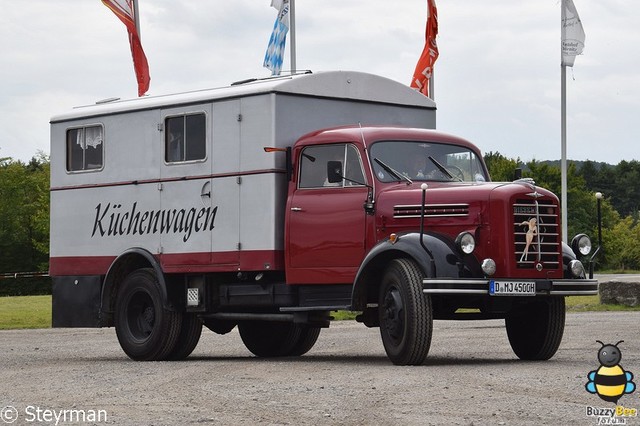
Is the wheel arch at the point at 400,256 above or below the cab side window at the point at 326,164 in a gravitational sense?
below

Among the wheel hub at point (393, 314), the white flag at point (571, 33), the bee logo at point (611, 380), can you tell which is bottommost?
the bee logo at point (611, 380)

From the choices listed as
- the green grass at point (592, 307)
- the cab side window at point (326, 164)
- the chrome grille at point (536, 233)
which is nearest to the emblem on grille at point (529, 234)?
the chrome grille at point (536, 233)

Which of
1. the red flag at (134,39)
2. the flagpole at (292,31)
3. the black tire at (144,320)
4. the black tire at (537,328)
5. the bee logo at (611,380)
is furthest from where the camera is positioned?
the flagpole at (292,31)

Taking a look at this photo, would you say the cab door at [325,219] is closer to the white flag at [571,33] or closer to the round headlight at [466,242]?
the round headlight at [466,242]

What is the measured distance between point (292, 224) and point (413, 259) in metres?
1.98

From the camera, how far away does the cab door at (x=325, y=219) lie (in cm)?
1552

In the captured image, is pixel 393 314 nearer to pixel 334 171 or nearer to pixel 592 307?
pixel 334 171

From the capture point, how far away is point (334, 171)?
15656 mm

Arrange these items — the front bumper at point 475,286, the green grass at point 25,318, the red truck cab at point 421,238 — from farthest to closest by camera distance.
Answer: the green grass at point 25,318, the red truck cab at point 421,238, the front bumper at point 475,286

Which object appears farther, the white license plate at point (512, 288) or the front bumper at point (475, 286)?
the white license plate at point (512, 288)

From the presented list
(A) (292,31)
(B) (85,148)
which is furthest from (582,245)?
(A) (292,31)

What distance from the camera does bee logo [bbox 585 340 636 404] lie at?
34.5 feet

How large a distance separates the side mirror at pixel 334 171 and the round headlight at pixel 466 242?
1.94 metres

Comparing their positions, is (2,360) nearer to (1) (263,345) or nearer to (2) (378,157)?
(1) (263,345)
